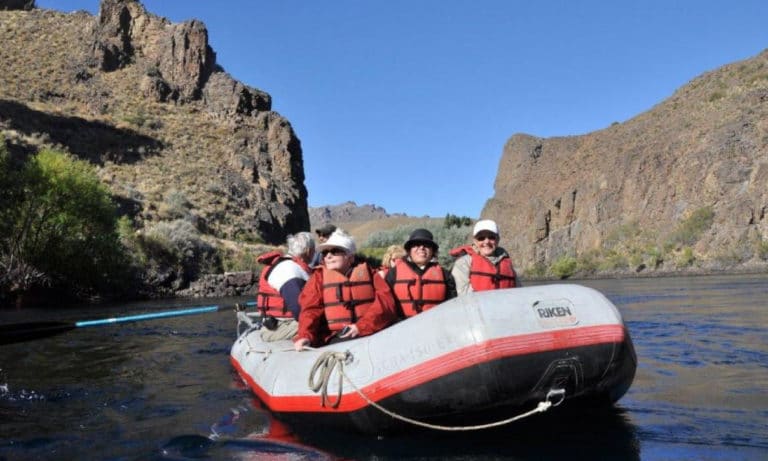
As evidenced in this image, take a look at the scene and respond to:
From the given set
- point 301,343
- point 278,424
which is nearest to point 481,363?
point 301,343

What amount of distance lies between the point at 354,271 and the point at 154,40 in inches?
2678

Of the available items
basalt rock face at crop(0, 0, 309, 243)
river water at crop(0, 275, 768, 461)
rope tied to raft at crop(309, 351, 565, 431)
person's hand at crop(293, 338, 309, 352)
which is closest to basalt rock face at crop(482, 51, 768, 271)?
basalt rock face at crop(0, 0, 309, 243)

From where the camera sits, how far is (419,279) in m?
5.90

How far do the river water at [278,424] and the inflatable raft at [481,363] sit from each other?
0.30 meters

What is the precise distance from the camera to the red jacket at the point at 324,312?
5.76 m

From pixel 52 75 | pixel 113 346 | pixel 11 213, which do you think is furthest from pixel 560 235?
pixel 113 346

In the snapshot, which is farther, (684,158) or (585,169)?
(585,169)

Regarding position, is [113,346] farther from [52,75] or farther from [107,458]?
[52,75]

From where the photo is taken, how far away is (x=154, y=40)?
218 feet

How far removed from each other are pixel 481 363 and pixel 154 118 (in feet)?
191

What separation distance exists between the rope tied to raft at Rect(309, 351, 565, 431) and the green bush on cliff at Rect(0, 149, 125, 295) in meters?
23.9

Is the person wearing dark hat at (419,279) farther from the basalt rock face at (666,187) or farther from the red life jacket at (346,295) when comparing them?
the basalt rock face at (666,187)

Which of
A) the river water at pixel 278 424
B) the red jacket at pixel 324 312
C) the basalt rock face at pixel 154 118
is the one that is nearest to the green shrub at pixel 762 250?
the basalt rock face at pixel 154 118

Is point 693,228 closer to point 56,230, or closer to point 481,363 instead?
point 56,230
